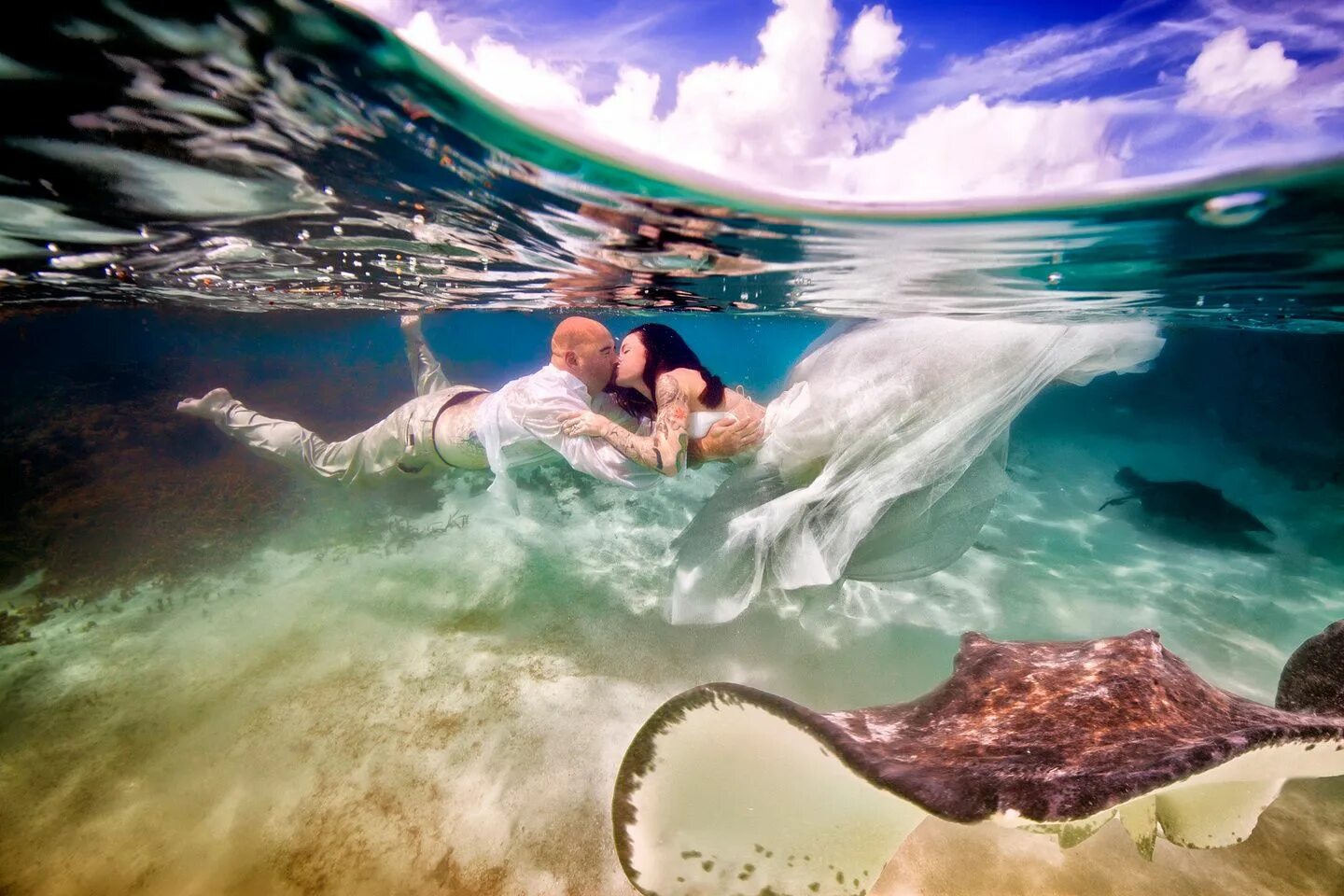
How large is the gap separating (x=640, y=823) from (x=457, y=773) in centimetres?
352

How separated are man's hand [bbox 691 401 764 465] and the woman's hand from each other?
3.49 feet

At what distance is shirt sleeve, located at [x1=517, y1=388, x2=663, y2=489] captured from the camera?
19.6 ft

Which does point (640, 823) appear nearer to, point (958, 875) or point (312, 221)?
point (958, 875)

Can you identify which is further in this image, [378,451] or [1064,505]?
[1064,505]

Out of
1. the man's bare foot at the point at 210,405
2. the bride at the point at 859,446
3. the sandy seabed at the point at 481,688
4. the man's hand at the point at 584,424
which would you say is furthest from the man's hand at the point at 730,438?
the man's bare foot at the point at 210,405

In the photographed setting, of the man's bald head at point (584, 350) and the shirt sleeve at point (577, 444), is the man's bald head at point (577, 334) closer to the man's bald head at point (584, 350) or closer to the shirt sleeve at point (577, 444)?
the man's bald head at point (584, 350)

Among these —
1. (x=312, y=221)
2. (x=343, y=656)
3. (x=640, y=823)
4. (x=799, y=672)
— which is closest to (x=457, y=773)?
(x=343, y=656)

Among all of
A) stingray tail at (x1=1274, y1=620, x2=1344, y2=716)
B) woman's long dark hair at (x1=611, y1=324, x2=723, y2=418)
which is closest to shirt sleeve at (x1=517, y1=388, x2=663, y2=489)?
woman's long dark hair at (x1=611, y1=324, x2=723, y2=418)

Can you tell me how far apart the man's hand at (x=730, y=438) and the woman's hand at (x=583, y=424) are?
3.49 feet

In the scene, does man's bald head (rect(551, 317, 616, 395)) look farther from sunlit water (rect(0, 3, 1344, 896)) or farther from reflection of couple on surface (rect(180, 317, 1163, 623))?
sunlit water (rect(0, 3, 1344, 896))

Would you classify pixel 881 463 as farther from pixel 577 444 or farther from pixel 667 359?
pixel 577 444

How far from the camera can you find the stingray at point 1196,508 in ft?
41.0

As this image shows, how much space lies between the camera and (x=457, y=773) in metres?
4.86

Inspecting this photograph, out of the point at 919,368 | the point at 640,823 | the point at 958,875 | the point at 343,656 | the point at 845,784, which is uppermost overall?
the point at 919,368
